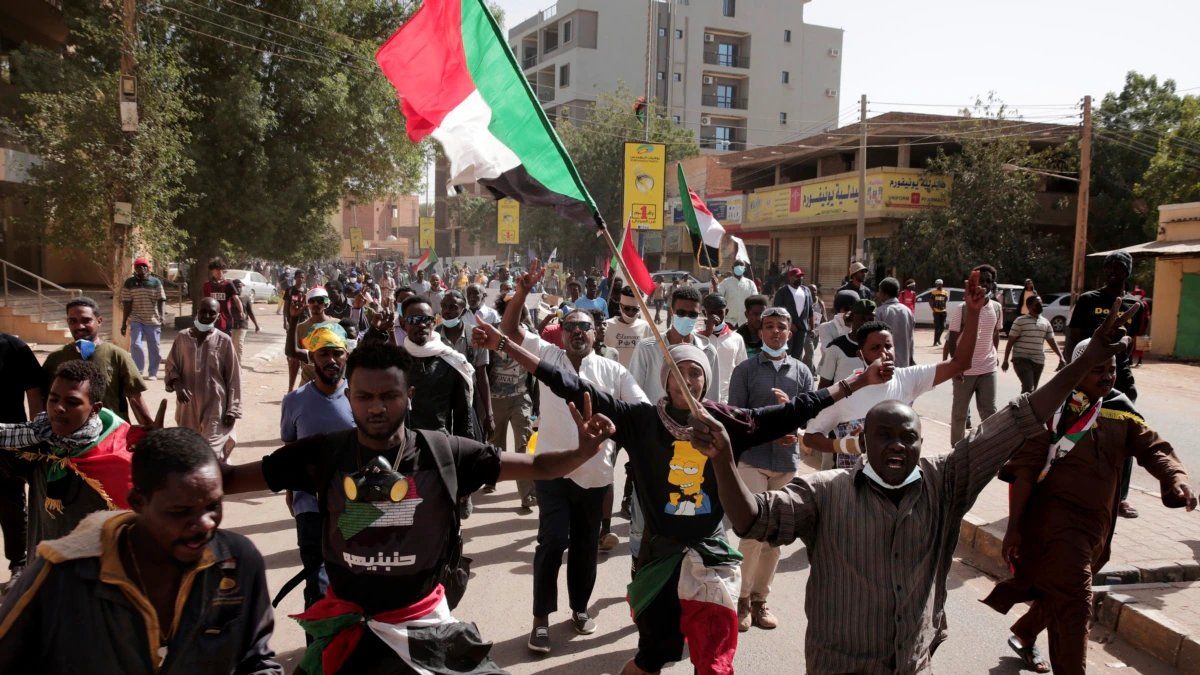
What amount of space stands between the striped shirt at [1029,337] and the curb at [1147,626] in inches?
190

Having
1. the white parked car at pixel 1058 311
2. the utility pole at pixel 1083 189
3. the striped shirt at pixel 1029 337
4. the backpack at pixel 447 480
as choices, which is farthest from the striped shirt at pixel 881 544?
the white parked car at pixel 1058 311

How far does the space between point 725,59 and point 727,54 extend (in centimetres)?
50

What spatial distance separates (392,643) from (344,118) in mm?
21978

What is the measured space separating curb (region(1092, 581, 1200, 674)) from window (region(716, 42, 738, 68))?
196 feet

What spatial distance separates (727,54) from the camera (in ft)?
202

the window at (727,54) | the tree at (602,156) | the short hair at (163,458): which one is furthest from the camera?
the window at (727,54)

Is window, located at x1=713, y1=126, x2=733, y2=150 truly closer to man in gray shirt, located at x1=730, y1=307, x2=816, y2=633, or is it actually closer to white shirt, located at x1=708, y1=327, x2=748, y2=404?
white shirt, located at x1=708, y1=327, x2=748, y2=404

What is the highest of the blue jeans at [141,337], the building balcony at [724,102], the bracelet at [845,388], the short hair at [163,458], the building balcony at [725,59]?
the building balcony at [725,59]

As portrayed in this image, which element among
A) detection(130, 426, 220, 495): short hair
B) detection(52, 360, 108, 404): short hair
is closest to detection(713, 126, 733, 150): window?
detection(52, 360, 108, 404): short hair

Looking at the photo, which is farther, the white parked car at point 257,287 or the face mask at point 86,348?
the white parked car at point 257,287

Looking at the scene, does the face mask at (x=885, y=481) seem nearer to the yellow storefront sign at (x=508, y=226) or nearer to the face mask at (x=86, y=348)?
the face mask at (x=86, y=348)

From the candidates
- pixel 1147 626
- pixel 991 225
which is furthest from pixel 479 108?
pixel 991 225

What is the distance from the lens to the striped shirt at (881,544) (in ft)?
9.56

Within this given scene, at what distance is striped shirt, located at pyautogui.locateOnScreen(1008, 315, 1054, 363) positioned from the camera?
10.1 m
